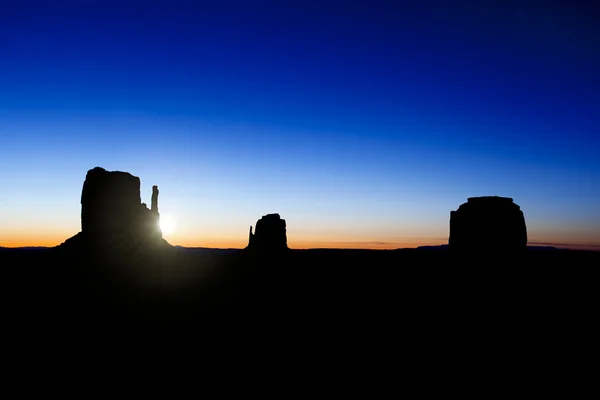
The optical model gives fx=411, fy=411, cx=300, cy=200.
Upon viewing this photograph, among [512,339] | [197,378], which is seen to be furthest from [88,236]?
[512,339]

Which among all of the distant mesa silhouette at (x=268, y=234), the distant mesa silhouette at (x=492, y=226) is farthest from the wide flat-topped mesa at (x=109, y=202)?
the distant mesa silhouette at (x=492, y=226)

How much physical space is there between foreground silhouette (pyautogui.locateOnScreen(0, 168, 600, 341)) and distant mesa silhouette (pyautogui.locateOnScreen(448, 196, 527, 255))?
3.0 inches

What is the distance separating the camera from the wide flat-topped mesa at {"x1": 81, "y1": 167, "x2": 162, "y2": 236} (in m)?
46.0

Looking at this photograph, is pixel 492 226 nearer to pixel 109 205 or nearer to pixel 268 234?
pixel 268 234

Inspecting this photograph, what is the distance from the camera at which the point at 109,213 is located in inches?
1844


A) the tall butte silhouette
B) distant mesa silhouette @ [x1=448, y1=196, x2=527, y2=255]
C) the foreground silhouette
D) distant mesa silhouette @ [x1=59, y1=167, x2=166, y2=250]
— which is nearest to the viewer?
the foreground silhouette

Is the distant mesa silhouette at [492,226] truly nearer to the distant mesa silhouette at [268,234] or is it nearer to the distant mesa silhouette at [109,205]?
the distant mesa silhouette at [268,234]

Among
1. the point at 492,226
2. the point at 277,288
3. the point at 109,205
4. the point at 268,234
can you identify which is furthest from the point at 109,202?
the point at 492,226

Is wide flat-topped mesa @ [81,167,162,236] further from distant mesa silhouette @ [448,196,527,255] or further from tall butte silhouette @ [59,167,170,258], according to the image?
distant mesa silhouette @ [448,196,527,255]

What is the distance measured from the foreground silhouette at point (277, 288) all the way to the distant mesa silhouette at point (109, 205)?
121mm

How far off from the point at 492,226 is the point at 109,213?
39.5m

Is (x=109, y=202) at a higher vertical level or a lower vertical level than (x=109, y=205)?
higher

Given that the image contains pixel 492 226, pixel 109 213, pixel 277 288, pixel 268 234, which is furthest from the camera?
pixel 268 234

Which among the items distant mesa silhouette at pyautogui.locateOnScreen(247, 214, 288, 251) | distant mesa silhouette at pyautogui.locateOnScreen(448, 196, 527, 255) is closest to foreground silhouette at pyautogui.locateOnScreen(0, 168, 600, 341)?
distant mesa silhouette at pyautogui.locateOnScreen(448, 196, 527, 255)
